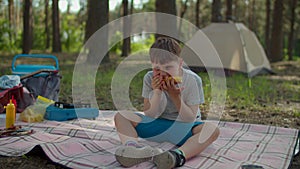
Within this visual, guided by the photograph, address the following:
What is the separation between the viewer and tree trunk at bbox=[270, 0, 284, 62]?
1364cm

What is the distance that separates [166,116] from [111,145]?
1.51 ft

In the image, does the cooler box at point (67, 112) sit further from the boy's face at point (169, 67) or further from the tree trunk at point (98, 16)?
the tree trunk at point (98, 16)

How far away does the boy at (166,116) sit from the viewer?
103 inches

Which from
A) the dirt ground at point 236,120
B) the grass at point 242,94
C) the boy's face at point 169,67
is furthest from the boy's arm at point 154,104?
the grass at point 242,94

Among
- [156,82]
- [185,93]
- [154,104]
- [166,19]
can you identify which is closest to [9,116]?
[154,104]

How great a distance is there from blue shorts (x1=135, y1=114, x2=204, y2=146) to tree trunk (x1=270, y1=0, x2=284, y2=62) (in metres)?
11.6

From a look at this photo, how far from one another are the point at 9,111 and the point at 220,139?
174 centimetres

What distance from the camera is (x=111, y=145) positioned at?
310 centimetres

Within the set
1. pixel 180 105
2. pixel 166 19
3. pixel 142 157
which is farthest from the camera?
pixel 166 19

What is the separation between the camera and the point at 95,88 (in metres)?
6.55

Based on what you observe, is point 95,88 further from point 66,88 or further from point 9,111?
point 9,111

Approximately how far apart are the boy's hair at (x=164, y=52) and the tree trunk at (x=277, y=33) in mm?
11588

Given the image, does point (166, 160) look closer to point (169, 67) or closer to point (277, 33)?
point (169, 67)

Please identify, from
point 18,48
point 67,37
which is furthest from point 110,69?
point 67,37
